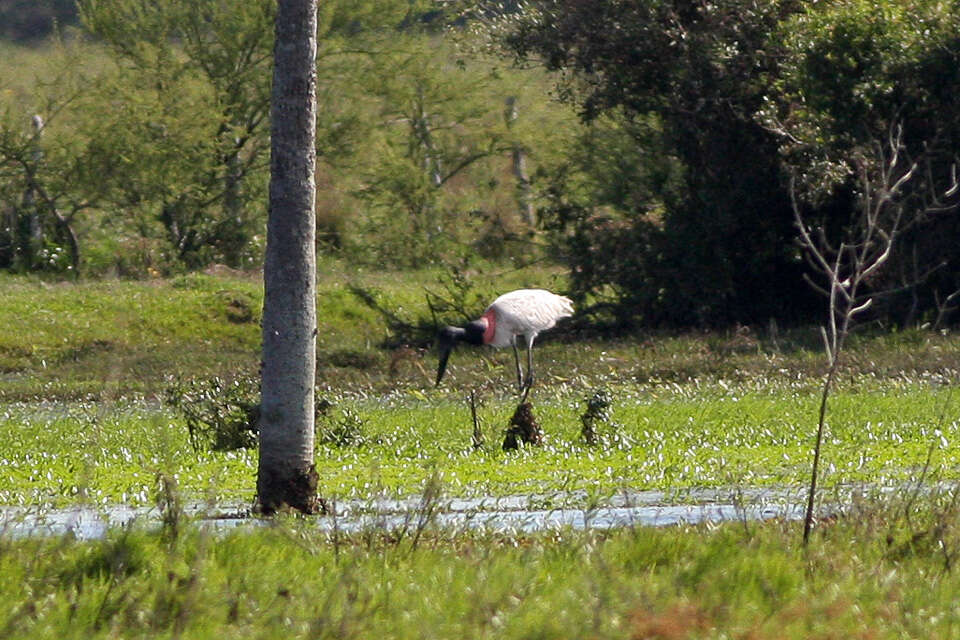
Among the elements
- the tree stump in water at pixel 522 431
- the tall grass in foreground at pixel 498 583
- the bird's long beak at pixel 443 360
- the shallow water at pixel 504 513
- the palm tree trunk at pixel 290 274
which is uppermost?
the palm tree trunk at pixel 290 274

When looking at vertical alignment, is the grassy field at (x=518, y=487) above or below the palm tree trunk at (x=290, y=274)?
below

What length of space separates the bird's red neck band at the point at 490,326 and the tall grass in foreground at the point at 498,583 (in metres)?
16.3

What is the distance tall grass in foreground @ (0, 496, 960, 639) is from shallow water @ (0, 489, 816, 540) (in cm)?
47

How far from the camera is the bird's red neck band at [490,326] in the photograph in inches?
1046

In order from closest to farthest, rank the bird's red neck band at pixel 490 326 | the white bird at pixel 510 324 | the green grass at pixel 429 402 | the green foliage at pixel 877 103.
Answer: the green grass at pixel 429 402, the white bird at pixel 510 324, the bird's red neck band at pixel 490 326, the green foliage at pixel 877 103

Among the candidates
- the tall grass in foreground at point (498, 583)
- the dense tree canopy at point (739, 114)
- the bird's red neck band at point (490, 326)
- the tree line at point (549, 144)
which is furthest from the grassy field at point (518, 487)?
the tree line at point (549, 144)

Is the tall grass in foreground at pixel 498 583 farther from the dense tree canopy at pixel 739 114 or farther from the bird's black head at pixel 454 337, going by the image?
the dense tree canopy at pixel 739 114

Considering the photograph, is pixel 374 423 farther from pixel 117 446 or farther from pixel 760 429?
pixel 760 429

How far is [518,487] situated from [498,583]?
514 centimetres

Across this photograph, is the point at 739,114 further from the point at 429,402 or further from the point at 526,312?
the point at 429,402

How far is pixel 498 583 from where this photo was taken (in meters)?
8.52

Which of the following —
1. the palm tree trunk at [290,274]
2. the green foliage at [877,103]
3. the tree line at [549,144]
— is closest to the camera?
the palm tree trunk at [290,274]

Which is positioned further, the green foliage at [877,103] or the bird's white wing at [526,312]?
the green foliage at [877,103]

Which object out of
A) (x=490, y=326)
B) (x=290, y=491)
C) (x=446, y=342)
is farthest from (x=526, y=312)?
(x=290, y=491)
